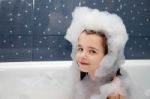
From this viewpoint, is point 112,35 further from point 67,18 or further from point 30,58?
point 30,58

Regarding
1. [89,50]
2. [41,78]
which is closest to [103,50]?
[89,50]

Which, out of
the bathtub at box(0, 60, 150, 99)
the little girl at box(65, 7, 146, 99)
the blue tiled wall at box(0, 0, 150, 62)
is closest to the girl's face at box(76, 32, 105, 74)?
the little girl at box(65, 7, 146, 99)

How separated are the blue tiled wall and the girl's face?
499 millimetres

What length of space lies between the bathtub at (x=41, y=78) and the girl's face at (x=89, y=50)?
31cm

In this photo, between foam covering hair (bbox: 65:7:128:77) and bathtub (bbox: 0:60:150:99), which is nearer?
foam covering hair (bbox: 65:7:128:77)

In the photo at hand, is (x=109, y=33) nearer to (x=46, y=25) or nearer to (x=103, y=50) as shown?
(x=103, y=50)

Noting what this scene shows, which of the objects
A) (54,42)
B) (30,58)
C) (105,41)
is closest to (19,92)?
(30,58)

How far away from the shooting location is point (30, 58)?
1.87 meters

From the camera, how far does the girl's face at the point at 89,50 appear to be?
131 centimetres

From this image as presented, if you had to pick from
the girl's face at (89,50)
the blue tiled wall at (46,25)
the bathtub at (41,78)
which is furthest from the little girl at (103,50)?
the blue tiled wall at (46,25)

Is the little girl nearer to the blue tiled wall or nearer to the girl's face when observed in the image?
the girl's face

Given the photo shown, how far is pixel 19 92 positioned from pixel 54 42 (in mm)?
380

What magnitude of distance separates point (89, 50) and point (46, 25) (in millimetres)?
570

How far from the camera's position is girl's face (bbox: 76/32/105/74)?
1312mm
